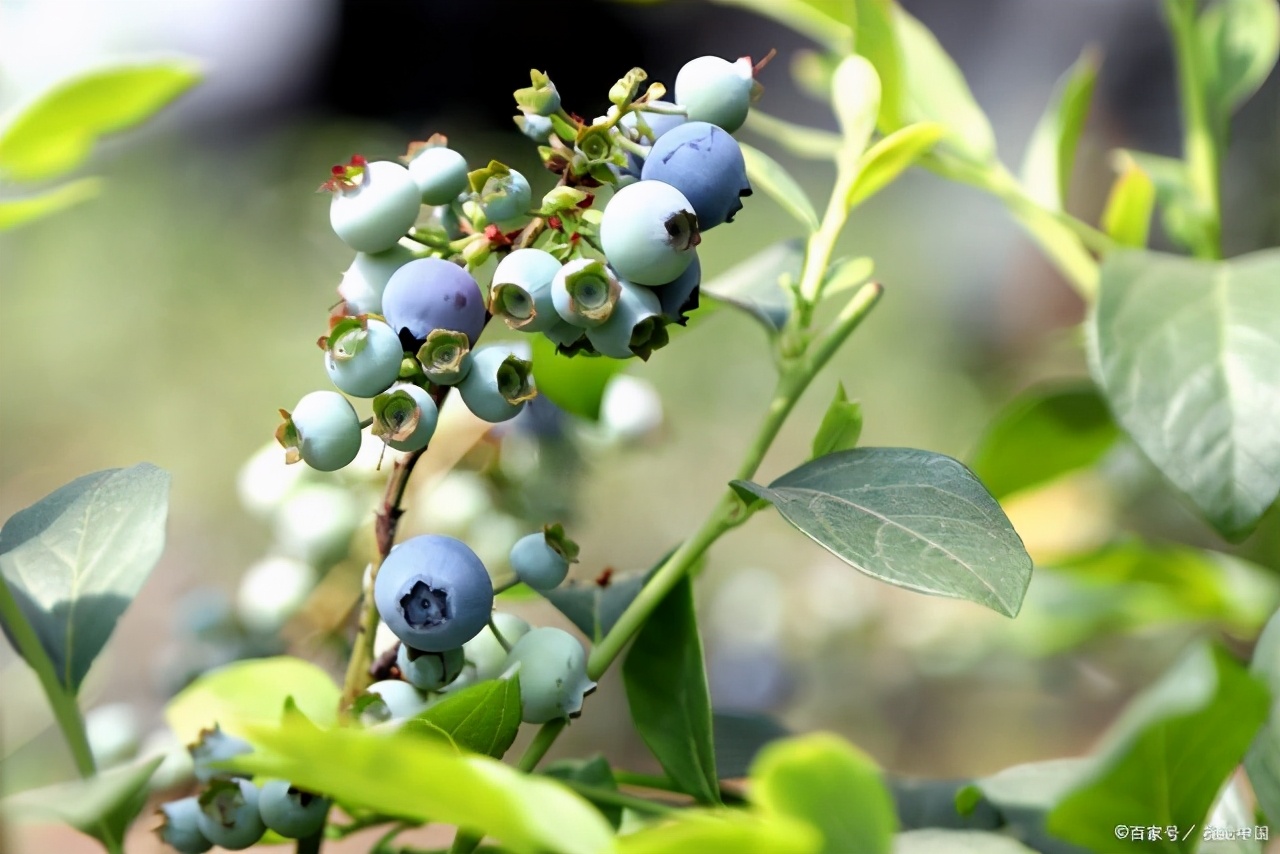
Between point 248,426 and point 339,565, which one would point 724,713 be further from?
point 248,426

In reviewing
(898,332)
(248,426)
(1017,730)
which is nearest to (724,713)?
(1017,730)

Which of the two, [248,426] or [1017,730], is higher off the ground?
[248,426]

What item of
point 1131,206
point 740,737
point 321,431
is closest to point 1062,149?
point 1131,206

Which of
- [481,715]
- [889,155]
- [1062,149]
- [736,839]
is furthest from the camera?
[1062,149]

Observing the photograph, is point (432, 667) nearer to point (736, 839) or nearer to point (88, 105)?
point (736, 839)

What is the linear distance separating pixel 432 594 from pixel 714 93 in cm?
18

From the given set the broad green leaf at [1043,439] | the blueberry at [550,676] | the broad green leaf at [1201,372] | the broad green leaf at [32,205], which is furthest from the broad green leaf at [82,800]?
the broad green leaf at [1043,439]

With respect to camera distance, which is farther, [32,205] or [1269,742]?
[32,205]

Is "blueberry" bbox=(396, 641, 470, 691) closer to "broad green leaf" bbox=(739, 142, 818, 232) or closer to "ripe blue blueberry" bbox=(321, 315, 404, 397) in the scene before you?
"ripe blue blueberry" bbox=(321, 315, 404, 397)

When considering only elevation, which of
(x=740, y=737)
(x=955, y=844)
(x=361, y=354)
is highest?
(x=361, y=354)

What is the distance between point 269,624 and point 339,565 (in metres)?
0.06

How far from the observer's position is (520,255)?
312 millimetres

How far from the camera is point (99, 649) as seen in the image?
0.36 metres

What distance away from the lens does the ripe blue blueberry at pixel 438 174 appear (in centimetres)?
34
